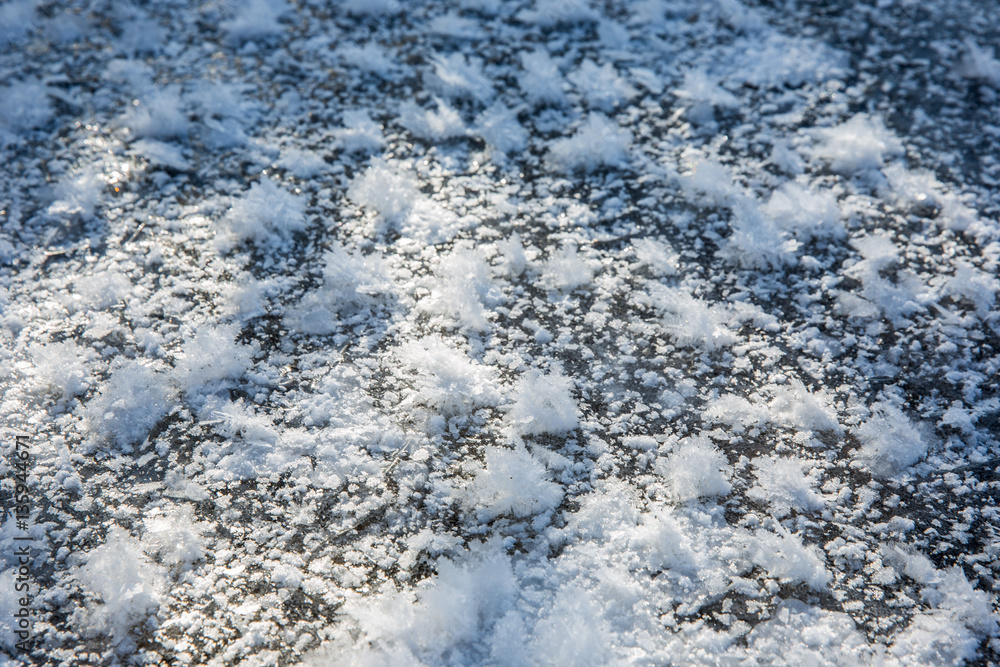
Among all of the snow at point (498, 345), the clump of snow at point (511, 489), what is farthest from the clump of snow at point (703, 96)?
the clump of snow at point (511, 489)

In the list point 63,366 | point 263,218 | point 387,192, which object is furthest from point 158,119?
point 63,366

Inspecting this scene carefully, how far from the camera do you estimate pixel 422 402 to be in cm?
211

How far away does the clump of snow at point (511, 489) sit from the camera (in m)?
1.86

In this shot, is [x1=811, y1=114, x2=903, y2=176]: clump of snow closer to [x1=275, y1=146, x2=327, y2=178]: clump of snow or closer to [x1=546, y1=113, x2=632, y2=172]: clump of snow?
[x1=546, y1=113, x2=632, y2=172]: clump of snow

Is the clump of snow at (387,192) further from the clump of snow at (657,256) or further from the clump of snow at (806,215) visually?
the clump of snow at (806,215)

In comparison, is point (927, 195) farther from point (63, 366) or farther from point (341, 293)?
point (63, 366)

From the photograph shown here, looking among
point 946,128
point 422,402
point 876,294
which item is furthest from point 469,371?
point 946,128

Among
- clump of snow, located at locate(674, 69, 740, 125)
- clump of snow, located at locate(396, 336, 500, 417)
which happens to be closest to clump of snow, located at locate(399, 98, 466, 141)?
clump of snow, located at locate(674, 69, 740, 125)

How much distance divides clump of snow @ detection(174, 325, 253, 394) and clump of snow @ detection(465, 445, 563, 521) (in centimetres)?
95

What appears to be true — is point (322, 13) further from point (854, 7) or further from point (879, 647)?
point (879, 647)

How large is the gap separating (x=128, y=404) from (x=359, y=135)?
5.40 feet

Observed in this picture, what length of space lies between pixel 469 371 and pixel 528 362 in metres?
0.22

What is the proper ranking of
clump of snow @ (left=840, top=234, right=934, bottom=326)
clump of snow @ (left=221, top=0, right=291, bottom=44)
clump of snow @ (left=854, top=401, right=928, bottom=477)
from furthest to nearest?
1. clump of snow @ (left=221, top=0, right=291, bottom=44)
2. clump of snow @ (left=840, top=234, right=934, bottom=326)
3. clump of snow @ (left=854, top=401, right=928, bottom=477)

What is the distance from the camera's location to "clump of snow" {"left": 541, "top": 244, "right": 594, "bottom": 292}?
249 centimetres
